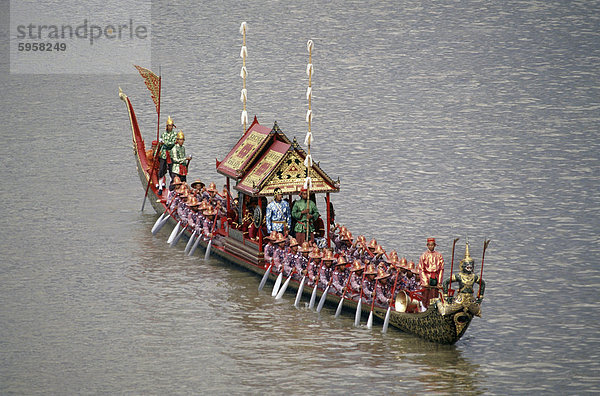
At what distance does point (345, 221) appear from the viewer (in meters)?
43.1

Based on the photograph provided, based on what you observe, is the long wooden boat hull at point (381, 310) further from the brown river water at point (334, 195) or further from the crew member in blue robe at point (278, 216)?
the crew member in blue robe at point (278, 216)

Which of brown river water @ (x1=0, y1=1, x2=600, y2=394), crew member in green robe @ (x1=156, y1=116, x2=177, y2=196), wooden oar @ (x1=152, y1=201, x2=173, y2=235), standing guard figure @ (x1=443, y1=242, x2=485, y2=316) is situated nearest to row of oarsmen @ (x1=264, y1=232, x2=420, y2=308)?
brown river water @ (x1=0, y1=1, x2=600, y2=394)

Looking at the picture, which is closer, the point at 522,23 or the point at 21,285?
the point at 21,285

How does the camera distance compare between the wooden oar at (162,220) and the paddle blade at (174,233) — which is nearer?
the paddle blade at (174,233)

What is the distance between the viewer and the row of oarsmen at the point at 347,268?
1257 inches

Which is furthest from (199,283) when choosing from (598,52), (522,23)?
(522,23)

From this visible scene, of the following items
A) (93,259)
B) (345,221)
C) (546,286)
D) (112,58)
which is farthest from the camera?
(112,58)

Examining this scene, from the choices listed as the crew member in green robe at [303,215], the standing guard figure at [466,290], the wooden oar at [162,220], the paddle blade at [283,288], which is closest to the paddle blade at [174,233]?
the wooden oar at [162,220]

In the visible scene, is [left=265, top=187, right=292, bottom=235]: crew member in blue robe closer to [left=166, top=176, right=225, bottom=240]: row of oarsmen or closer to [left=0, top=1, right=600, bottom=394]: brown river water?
[left=0, top=1, right=600, bottom=394]: brown river water

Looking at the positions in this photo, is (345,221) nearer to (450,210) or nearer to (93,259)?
(450,210)

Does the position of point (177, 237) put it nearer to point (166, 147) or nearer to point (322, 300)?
point (166, 147)

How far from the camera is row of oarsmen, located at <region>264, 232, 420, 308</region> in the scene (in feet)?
105

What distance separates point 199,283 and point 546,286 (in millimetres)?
10212

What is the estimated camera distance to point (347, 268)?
33.0 metres
